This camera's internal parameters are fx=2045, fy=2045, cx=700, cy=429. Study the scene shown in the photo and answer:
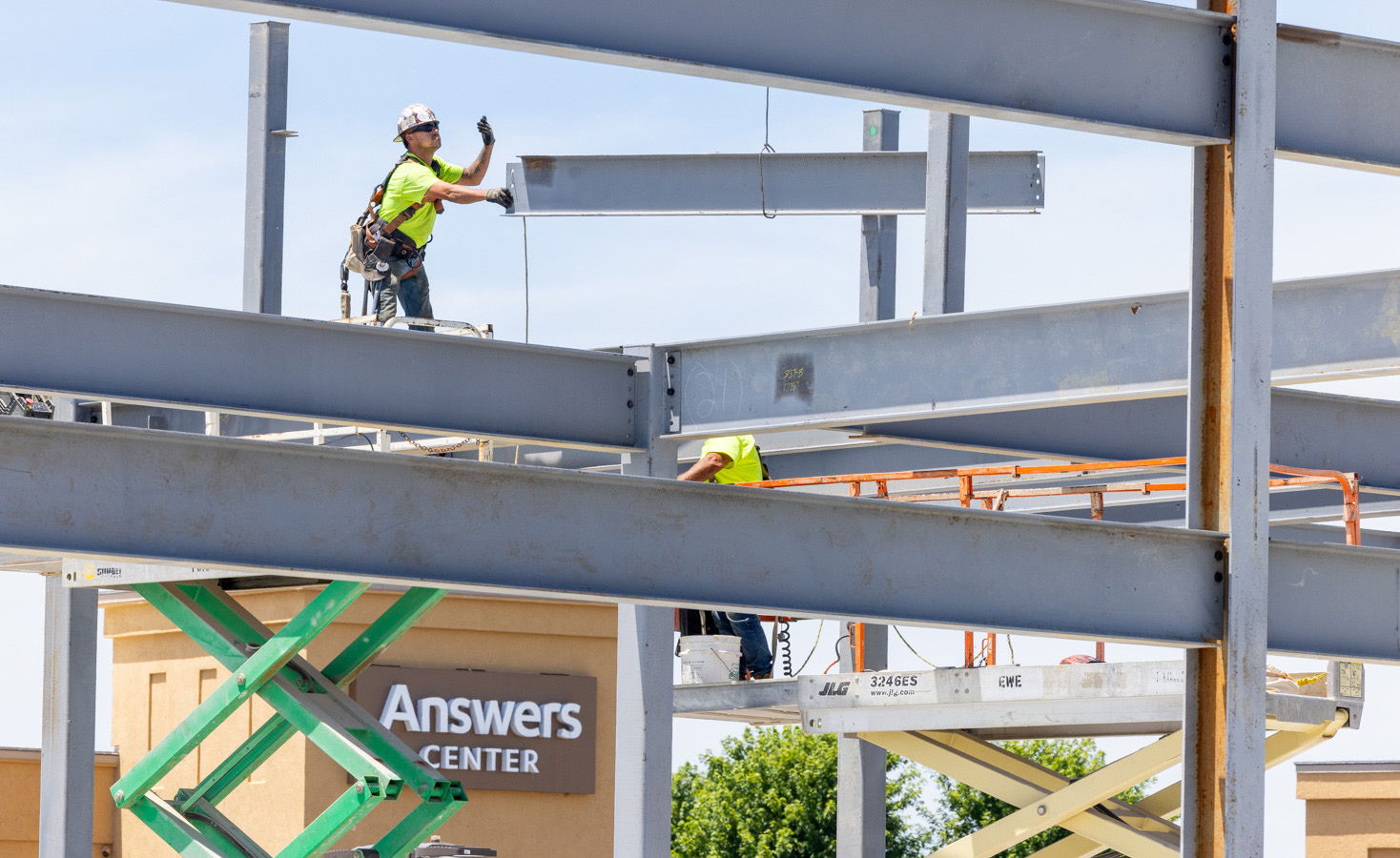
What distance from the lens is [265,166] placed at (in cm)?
1323

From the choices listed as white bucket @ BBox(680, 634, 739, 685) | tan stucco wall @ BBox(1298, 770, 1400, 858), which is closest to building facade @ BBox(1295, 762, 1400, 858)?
tan stucco wall @ BBox(1298, 770, 1400, 858)

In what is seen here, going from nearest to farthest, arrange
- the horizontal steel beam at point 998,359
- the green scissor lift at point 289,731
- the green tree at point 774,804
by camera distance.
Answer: the horizontal steel beam at point 998,359, the green scissor lift at point 289,731, the green tree at point 774,804

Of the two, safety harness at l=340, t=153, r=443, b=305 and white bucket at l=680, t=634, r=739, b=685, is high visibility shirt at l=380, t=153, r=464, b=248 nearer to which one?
safety harness at l=340, t=153, r=443, b=305

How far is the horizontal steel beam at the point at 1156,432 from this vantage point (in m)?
10.9

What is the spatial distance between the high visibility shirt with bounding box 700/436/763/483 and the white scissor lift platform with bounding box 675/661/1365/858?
4.46 ft

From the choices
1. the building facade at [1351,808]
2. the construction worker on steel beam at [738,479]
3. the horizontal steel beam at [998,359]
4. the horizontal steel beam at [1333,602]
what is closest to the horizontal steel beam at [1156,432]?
the horizontal steel beam at [998,359]

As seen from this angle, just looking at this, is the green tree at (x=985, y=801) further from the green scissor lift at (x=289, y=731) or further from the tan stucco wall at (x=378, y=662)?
the green scissor lift at (x=289, y=731)

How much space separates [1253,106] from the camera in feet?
25.1

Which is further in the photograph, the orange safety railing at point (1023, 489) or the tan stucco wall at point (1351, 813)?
the tan stucco wall at point (1351, 813)

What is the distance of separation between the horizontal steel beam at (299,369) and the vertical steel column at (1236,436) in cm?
344

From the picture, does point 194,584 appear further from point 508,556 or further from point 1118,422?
point 508,556

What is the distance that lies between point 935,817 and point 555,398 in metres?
38.9

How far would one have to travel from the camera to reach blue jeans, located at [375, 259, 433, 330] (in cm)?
1431

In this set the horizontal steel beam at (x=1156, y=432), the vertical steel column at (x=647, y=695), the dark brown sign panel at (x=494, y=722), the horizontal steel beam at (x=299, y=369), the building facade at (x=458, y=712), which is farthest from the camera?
the dark brown sign panel at (x=494, y=722)
